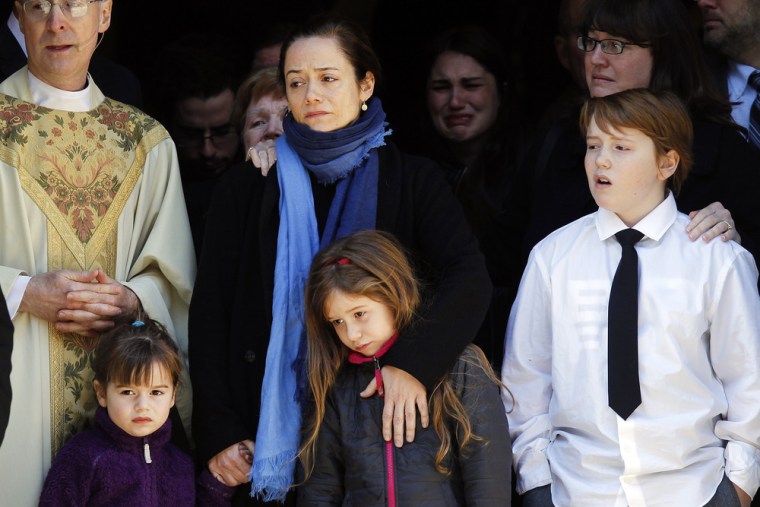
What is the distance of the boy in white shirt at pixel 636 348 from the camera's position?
4.02 m

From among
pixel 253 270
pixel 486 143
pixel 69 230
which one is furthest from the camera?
pixel 486 143

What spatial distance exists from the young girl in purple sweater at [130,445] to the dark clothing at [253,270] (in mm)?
110

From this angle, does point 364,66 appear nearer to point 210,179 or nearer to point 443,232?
point 443,232

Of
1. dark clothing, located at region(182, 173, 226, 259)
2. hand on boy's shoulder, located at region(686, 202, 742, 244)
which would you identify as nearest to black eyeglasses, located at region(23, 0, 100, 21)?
dark clothing, located at region(182, 173, 226, 259)

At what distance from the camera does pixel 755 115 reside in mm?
5051

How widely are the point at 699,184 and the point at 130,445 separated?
6.82 feet

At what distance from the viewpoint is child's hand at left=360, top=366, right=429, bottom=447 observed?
3953 millimetres

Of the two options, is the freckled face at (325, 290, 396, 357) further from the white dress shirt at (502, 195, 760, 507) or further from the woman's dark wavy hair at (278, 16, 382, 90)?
the woman's dark wavy hair at (278, 16, 382, 90)

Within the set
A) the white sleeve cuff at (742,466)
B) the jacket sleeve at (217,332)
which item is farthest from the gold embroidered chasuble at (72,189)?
the white sleeve cuff at (742,466)

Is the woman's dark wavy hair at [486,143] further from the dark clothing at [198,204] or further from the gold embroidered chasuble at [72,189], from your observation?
the gold embroidered chasuble at [72,189]

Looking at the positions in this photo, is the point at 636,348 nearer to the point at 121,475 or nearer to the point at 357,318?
the point at 357,318

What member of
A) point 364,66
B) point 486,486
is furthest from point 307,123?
point 486,486

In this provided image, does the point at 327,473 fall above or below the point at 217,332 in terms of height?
below

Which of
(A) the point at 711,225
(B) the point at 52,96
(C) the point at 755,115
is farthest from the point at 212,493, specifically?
(C) the point at 755,115
